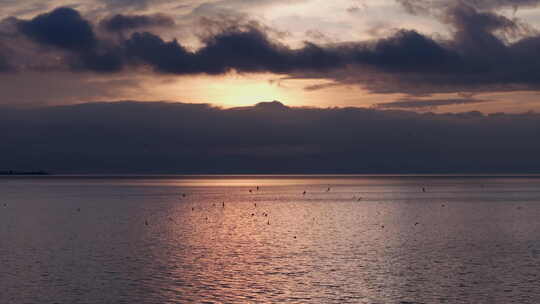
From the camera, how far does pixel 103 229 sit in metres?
75.6

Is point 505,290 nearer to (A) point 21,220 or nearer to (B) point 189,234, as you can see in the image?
(B) point 189,234

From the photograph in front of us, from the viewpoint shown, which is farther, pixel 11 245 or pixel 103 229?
pixel 103 229

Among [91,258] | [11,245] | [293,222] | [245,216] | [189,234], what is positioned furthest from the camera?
[245,216]

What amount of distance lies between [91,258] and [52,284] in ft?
37.6

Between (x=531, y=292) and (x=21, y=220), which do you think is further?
(x=21, y=220)

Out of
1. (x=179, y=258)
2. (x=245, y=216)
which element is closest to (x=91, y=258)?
(x=179, y=258)

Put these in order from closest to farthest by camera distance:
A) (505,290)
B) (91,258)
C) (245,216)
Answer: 1. (505,290)
2. (91,258)
3. (245,216)

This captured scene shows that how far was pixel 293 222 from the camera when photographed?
286 feet

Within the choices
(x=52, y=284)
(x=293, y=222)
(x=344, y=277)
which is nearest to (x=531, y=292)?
(x=344, y=277)

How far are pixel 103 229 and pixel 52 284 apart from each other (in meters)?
37.3

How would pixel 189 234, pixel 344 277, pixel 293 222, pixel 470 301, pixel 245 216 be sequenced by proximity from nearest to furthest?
pixel 470 301 < pixel 344 277 < pixel 189 234 < pixel 293 222 < pixel 245 216

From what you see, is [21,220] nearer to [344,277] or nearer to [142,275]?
[142,275]

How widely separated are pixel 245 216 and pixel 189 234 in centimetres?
2982

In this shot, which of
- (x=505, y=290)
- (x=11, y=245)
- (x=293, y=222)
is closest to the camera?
(x=505, y=290)
